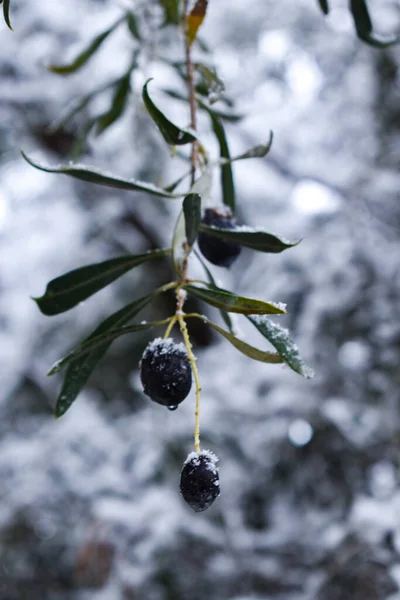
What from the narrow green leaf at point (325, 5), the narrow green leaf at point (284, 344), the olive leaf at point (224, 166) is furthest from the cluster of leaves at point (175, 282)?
the narrow green leaf at point (325, 5)

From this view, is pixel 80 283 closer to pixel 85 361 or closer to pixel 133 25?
pixel 85 361

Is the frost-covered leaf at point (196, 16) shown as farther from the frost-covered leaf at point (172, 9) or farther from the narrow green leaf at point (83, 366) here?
the narrow green leaf at point (83, 366)

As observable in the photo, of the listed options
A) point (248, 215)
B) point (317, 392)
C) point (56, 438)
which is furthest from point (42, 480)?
point (248, 215)

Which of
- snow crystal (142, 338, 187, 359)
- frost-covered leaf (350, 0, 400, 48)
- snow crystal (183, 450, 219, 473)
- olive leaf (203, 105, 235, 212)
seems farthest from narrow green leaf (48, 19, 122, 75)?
snow crystal (183, 450, 219, 473)

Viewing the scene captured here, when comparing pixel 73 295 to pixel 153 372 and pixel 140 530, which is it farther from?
pixel 140 530

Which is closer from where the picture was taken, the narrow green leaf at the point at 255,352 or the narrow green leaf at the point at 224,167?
the narrow green leaf at the point at 255,352

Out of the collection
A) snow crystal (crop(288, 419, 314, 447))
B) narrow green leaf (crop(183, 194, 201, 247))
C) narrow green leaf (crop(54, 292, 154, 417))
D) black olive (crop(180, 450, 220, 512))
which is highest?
narrow green leaf (crop(183, 194, 201, 247))

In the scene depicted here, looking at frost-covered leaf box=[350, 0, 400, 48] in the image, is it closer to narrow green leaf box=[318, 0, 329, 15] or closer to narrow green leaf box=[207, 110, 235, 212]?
narrow green leaf box=[318, 0, 329, 15]
